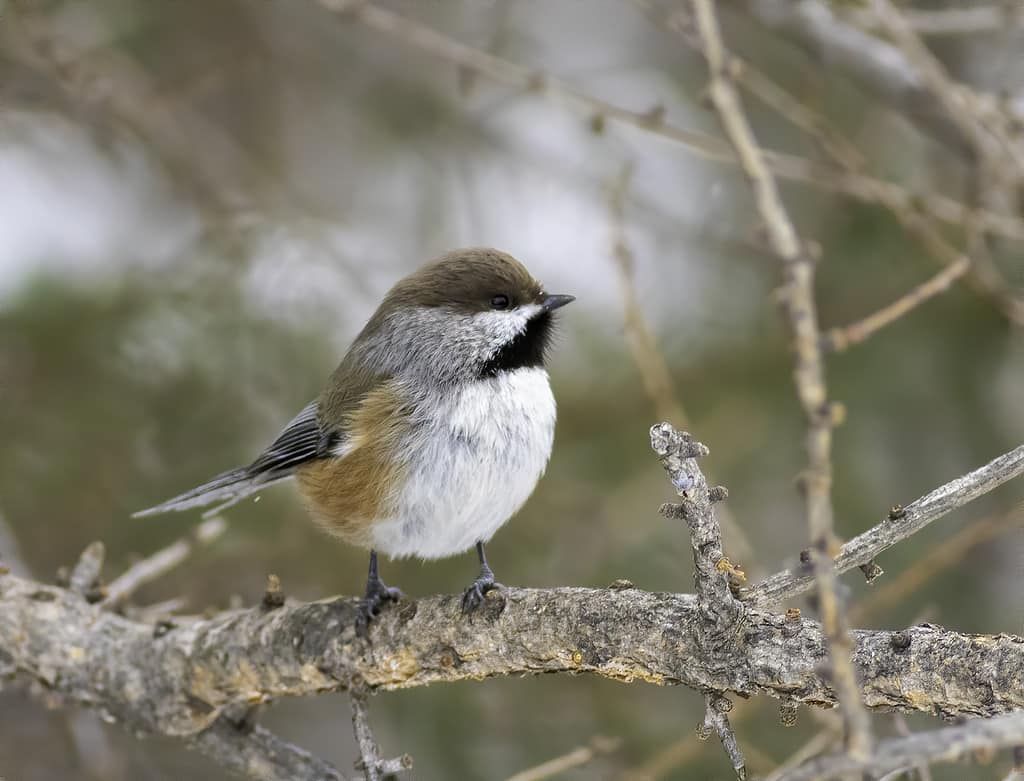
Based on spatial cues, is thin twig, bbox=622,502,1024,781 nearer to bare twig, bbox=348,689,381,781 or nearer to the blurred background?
the blurred background

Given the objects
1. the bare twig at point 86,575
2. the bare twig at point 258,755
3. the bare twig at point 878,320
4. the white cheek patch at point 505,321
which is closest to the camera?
the bare twig at point 878,320

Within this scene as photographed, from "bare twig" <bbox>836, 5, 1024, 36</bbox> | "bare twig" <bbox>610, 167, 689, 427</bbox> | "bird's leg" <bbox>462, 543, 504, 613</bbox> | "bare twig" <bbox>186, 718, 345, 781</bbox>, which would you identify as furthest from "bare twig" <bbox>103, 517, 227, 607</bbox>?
"bare twig" <bbox>836, 5, 1024, 36</bbox>

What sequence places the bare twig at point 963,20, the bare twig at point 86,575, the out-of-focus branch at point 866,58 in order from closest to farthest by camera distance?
the bare twig at point 86,575 < the bare twig at point 963,20 < the out-of-focus branch at point 866,58

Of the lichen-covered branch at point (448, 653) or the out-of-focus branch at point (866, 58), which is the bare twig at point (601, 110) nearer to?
the out-of-focus branch at point (866, 58)

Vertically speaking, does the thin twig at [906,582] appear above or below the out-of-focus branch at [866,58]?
below

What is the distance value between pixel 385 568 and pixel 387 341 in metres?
1.74

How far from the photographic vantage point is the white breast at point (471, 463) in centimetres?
332

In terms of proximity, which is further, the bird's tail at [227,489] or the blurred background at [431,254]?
the blurred background at [431,254]

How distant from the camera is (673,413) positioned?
4.03m

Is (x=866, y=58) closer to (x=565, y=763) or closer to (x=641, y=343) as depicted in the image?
(x=641, y=343)

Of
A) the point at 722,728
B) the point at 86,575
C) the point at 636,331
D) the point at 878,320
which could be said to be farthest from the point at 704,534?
the point at 86,575

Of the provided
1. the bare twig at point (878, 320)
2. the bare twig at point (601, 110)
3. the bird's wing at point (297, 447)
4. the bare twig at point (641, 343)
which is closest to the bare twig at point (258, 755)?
the bird's wing at point (297, 447)

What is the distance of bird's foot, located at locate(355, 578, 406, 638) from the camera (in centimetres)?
329

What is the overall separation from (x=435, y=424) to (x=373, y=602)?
644 mm
